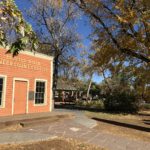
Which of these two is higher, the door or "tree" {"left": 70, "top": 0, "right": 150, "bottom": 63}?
"tree" {"left": 70, "top": 0, "right": 150, "bottom": 63}

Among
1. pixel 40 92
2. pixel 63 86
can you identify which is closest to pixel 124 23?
pixel 40 92

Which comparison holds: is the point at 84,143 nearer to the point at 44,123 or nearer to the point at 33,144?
the point at 33,144

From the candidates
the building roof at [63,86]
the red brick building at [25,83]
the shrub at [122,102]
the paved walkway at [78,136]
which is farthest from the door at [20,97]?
the building roof at [63,86]

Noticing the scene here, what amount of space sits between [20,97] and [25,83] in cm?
102

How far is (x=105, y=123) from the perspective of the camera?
19688 millimetres

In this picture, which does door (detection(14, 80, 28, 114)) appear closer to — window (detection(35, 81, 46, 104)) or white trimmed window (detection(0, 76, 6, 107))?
white trimmed window (detection(0, 76, 6, 107))

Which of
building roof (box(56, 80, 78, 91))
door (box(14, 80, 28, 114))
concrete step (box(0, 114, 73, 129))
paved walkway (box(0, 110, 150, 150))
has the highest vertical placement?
building roof (box(56, 80, 78, 91))

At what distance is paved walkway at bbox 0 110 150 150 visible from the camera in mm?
12695

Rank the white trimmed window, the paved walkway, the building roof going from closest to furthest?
the paved walkway, the white trimmed window, the building roof

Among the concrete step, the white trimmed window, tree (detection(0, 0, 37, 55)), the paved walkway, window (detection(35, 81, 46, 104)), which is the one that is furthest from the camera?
window (detection(35, 81, 46, 104))

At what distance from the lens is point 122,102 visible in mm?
30453

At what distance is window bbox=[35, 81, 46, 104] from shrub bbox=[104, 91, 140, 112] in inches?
395

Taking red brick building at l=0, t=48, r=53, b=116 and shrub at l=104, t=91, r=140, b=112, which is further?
shrub at l=104, t=91, r=140, b=112

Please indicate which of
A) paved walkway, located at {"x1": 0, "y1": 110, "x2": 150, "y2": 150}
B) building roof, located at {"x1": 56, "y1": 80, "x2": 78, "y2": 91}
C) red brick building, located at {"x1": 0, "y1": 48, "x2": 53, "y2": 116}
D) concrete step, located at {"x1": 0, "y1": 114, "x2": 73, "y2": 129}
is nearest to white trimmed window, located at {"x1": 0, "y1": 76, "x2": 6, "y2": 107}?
red brick building, located at {"x1": 0, "y1": 48, "x2": 53, "y2": 116}
